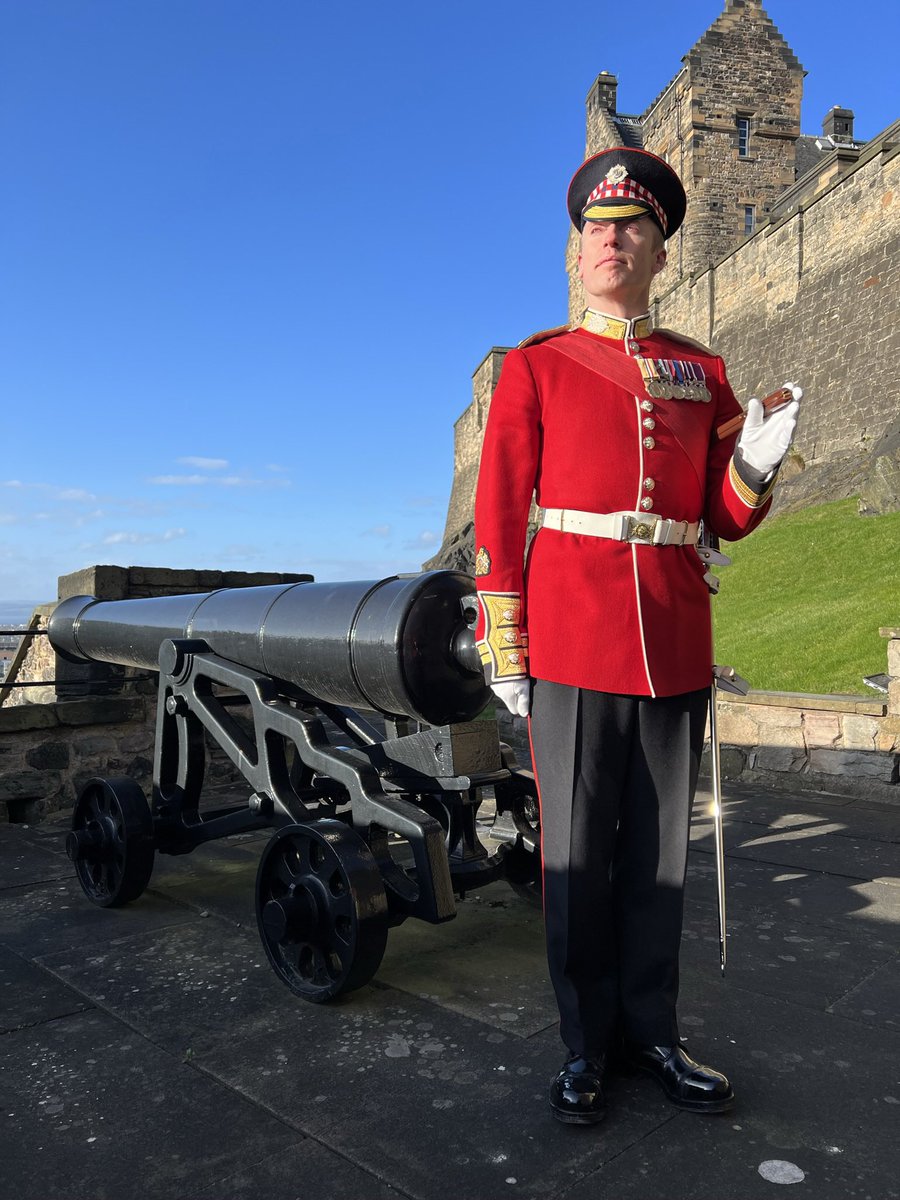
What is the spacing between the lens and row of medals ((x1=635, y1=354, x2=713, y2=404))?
8.05 feet

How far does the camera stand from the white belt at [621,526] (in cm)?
236

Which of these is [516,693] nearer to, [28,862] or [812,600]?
[28,862]

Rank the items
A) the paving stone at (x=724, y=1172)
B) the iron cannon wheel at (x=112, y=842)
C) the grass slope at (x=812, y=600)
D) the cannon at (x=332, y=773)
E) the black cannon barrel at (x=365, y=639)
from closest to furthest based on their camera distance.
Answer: the paving stone at (x=724, y=1172), the cannon at (x=332, y=773), the black cannon barrel at (x=365, y=639), the iron cannon wheel at (x=112, y=842), the grass slope at (x=812, y=600)

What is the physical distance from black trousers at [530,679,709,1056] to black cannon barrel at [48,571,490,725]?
0.68 m

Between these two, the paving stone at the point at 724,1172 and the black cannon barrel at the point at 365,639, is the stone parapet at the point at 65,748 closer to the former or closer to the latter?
the black cannon barrel at the point at 365,639

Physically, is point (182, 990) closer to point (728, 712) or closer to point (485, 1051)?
point (485, 1051)

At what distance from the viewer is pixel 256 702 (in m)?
3.53

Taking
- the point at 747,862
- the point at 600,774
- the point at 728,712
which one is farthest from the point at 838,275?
the point at 600,774

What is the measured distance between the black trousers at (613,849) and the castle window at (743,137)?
3679 centimetres

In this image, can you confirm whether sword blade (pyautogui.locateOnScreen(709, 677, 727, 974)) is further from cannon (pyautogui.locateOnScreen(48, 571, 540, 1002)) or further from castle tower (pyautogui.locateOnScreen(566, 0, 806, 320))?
castle tower (pyautogui.locateOnScreen(566, 0, 806, 320))

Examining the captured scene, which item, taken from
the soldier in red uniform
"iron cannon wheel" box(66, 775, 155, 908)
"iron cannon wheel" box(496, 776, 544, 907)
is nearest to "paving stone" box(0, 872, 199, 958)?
"iron cannon wheel" box(66, 775, 155, 908)

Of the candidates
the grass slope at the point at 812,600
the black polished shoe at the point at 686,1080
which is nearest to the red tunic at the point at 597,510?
the black polished shoe at the point at 686,1080

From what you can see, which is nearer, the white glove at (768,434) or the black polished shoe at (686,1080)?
the black polished shoe at (686,1080)

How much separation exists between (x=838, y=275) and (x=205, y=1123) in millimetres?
23949
